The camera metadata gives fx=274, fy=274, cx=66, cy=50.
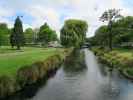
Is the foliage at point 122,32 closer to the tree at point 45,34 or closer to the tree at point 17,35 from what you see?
the tree at point 17,35

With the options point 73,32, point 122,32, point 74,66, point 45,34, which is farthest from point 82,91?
point 45,34

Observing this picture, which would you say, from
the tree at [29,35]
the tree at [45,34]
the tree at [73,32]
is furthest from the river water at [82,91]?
the tree at [29,35]

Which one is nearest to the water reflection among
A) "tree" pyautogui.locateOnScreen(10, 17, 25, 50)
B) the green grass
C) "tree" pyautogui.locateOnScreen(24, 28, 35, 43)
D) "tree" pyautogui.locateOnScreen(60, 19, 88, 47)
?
the green grass

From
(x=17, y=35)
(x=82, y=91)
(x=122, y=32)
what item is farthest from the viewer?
(x=122, y=32)

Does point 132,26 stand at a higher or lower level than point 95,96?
higher

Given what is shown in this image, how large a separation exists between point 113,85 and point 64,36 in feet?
268

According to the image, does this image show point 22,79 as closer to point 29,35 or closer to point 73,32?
point 73,32

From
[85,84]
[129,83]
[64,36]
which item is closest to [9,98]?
Answer: [85,84]

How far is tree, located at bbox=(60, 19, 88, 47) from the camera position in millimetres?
117912

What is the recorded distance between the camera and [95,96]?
91.9 ft

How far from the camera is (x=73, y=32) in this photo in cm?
12181

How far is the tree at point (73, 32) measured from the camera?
118 meters

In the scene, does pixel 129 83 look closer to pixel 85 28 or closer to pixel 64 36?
pixel 64 36

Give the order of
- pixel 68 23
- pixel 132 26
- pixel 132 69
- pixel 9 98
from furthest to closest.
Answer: pixel 68 23 → pixel 132 26 → pixel 132 69 → pixel 9 98
